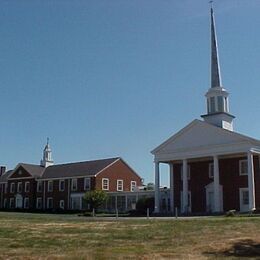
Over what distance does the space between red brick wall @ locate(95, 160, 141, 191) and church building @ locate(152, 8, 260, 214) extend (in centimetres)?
1764

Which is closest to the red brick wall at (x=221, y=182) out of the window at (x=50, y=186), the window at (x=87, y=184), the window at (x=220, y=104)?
the window at (x=220, y=104)

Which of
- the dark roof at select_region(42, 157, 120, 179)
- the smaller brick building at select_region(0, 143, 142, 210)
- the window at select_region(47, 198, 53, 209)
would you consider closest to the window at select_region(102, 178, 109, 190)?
the smaller brick building at select_region(0, 143, 142, 210)

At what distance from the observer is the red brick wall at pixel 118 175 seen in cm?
7619

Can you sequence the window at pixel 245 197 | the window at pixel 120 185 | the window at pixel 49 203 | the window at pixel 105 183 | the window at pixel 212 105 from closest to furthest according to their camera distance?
1. the window at pixel 245 197
2. the window at pixel 212 105
3. the window at pixel 105 183
4. the window at pixel 120 185
5. the window at pixel 49 203

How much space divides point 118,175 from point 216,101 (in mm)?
25253

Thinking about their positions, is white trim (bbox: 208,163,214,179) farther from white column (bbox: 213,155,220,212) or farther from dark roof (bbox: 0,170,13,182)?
dark roof (bbox: 0,170,13,182)

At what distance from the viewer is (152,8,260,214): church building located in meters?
52.4

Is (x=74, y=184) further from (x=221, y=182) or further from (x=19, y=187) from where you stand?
(x=221, y=182)

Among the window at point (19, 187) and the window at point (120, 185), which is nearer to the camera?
the window at point (120, 185)

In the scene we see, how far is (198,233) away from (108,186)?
5727cm

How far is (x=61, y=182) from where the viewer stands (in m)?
80.8

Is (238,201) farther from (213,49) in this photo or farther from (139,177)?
(139,177)

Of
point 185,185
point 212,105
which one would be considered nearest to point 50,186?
point 185,185

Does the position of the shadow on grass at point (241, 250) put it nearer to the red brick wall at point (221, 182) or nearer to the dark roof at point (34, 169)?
the red brick wall at point (221, 182)
